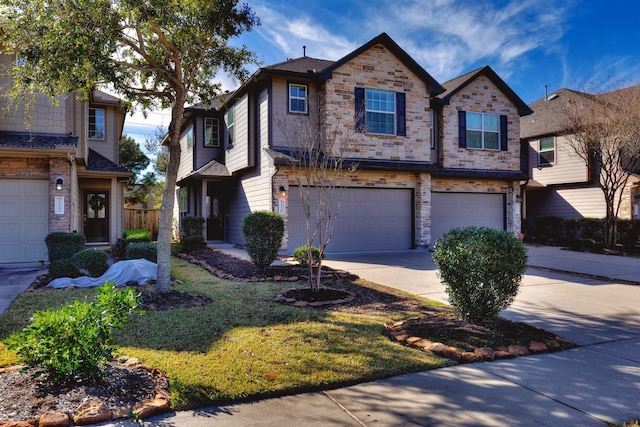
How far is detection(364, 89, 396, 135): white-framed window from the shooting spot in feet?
48.8

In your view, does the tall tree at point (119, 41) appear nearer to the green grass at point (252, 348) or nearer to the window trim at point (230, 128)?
the green grass at point (252, 348)

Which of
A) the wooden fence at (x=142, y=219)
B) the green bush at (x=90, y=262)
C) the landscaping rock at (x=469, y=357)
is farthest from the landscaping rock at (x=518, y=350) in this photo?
the wooden fence at (x=142, y=219)

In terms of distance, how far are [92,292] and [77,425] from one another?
5245mm

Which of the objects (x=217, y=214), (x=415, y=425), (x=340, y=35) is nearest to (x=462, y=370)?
(x=415, y=425)

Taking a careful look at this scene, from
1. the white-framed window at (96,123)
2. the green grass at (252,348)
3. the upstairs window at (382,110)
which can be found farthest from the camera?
the white-framed window at (96,123)

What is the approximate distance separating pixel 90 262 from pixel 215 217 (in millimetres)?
10915

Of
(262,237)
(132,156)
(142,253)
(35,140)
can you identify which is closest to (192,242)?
(142,253)

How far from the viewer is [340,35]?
45.1 ft

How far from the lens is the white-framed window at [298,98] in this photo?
14320 mm

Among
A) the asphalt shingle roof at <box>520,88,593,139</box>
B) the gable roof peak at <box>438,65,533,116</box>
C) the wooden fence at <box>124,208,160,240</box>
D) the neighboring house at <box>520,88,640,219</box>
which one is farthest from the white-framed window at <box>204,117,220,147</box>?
the asphalt shingle roof at <box>520,88,593,139</box>

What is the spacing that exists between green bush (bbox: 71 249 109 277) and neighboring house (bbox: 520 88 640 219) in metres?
18.4

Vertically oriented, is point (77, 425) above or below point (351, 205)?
below

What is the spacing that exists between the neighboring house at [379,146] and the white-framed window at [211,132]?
0.05 meters

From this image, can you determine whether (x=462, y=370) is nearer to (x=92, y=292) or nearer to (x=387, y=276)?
(x=387, y=276)
